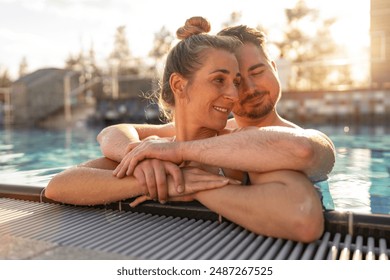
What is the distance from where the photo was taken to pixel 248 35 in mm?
2193

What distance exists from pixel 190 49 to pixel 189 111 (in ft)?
0.95

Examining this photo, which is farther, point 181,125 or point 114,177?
point 181,125

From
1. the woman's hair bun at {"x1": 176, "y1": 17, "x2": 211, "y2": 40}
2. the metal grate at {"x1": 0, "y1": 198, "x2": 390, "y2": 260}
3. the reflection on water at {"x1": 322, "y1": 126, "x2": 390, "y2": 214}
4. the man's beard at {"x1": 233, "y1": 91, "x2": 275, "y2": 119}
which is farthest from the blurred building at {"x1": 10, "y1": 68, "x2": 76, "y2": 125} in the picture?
the metal grate at {"x1": 0, "y1": 198, "x2": 390, "y2": 260}

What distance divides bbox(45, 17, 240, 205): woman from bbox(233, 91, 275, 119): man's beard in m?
0.33

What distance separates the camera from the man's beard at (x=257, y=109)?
7.22ft

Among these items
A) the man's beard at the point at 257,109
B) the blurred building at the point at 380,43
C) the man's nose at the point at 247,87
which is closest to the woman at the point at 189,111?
the man's nose at the point at 247,87

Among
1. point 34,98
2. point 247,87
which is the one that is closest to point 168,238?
point 247,87

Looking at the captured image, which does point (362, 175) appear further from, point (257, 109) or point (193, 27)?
point (193, 27)

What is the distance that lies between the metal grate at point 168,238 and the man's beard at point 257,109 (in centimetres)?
79
